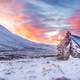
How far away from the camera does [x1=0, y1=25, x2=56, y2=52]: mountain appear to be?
3070 mm

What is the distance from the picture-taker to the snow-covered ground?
117 inches

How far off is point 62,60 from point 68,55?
3.4 inches

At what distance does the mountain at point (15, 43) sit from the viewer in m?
3.07

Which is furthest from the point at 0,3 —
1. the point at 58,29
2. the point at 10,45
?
the point at 58,29

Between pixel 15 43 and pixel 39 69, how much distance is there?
354 mm

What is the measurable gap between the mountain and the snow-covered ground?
0.39ft

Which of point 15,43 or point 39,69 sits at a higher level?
point 15,43

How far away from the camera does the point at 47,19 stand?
316 cm

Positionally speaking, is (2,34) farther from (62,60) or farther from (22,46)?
(62,60)

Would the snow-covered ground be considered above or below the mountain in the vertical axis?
below

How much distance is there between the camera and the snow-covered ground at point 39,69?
2979 millimetres

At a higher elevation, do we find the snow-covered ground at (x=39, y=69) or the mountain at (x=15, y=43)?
the mountain at (x=15, y=43)

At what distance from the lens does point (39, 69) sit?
10.0 ft

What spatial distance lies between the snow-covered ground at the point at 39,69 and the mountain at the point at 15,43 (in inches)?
4.7
